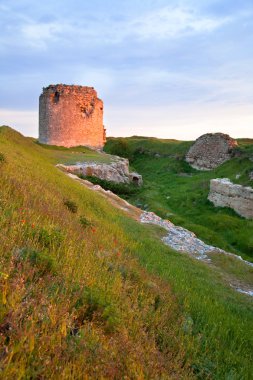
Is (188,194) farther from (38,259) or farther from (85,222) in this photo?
(38,259)

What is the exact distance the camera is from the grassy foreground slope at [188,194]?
1886 cm

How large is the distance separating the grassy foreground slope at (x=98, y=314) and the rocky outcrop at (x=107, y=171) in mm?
20135

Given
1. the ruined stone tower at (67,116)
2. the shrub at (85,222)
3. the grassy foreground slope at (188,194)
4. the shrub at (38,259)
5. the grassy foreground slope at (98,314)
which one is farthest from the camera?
the ruined stone tower at (67,116)

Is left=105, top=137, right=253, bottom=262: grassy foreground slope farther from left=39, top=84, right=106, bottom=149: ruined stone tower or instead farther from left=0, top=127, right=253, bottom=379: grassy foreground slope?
left=0, top=127, right=253, bottom=379: grassy foreground slope

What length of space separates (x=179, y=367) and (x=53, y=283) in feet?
5.39

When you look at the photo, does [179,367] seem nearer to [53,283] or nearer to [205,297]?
[53,283]

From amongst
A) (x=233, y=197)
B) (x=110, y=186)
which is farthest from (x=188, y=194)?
(x=110, y=186)

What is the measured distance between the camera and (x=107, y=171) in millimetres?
30938

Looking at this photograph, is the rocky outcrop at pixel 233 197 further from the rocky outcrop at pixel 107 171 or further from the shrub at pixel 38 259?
the shrub at pixel 38 259

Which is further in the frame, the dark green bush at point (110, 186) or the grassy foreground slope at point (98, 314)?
the dark green bush at point (110, 186)

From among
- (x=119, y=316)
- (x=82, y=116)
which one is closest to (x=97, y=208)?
(x=119, y=316)

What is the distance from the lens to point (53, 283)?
4477 mm

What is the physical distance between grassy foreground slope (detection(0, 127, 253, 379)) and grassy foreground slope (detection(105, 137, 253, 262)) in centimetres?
1068

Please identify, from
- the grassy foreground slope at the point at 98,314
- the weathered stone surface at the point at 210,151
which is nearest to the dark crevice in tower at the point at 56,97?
the weathered stone surface at the point at 210,151
